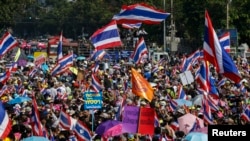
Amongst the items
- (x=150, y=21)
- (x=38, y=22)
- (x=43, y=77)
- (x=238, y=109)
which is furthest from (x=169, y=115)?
(x=38, y=22)

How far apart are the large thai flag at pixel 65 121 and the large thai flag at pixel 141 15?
9.27 m

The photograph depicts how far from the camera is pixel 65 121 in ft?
61.4

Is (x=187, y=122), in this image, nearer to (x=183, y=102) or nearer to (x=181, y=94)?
(x=183, y=102)

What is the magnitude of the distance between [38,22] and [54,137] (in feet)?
398

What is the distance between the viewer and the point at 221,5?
72.6 m

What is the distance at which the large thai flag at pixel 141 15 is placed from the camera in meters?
27.6

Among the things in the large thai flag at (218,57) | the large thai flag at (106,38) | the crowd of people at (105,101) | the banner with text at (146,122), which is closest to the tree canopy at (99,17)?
the crowd of people at (105,101)

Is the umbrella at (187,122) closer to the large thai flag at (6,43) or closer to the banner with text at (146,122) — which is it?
the banner with text at (146,122)

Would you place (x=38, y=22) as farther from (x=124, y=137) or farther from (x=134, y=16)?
(x=124, y=137)

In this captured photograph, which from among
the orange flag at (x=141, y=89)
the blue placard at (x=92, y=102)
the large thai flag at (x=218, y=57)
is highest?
the large thai flag at (x=218, y=57)

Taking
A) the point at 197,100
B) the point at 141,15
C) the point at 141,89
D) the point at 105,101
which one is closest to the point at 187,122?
the point at 141,89

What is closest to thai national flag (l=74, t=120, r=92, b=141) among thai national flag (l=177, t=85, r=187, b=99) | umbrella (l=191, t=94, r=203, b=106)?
umbrella (l=191, t=94, r=203, b=106)

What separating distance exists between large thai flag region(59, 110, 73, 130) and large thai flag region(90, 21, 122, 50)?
315 inches

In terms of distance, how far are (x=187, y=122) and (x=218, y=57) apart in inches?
54.6
